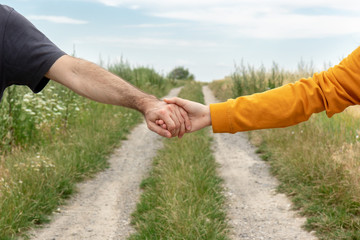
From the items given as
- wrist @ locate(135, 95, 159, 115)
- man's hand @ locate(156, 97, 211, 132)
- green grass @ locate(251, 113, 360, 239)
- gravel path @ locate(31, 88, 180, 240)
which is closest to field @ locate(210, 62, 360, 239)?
green grass @ locate(251, 113, 360, 239)

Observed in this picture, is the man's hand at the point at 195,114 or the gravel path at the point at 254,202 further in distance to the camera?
the gravel path at the point at 254,202

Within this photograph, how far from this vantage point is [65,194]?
500 cm

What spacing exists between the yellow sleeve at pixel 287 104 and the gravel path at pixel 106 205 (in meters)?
1.95

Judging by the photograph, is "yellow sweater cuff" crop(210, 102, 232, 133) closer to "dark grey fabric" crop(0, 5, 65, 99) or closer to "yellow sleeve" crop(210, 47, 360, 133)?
"yellow sleeve" crop(210, 47, 360, 133)

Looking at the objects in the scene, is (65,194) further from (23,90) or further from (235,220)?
(23,90)

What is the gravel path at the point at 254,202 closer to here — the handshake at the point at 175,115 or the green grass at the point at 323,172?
the green grass at the point at 323,172

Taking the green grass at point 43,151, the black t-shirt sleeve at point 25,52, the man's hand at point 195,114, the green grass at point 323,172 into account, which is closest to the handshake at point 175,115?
the man's hand at point 195,114

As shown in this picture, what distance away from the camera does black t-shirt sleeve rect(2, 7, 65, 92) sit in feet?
8.30

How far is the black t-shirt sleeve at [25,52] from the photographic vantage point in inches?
99.6

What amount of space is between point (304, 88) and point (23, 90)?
20.8 ft

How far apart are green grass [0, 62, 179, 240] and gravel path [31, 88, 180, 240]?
0.16m

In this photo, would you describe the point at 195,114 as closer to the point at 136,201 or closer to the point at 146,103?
the point at 146,103

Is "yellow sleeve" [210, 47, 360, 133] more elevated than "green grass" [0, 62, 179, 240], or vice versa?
"yellow sleeve" [210, 47, 360, 133]

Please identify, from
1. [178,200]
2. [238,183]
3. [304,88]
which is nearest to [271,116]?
[304,88]
